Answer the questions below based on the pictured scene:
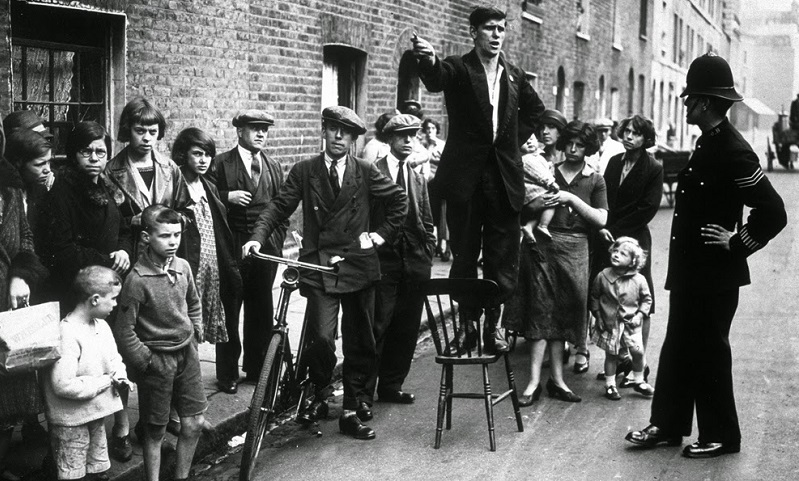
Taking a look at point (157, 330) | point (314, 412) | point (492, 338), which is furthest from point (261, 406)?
point (492, 338)

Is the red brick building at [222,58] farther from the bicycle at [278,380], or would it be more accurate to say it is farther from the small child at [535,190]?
the small child at [535,190]

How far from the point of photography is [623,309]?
7.03 metres

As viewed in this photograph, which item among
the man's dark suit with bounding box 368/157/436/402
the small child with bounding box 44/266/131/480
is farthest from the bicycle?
the man's dark suit with bounding box 368/157/436/402

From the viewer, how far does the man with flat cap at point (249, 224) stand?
667 cm

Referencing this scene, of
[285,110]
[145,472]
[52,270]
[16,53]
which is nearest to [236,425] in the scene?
[145,472]

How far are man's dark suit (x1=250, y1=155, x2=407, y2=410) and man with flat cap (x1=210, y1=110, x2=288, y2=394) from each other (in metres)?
0.74

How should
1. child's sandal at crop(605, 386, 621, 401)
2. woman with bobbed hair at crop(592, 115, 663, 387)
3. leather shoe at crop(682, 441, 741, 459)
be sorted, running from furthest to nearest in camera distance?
woman with bobbed hair at crop(592, 115, 663, 387)
child's sandal at crop(605, 386, 621, 401)
leather shoe at crop(682, 441, 741, 459)

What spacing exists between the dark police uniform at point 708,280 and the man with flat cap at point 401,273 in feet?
5.40

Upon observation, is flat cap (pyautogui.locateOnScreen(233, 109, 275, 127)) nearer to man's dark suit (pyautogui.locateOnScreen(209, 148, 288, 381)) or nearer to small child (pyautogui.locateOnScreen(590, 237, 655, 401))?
man's dark suit (pyautogui.locateOnScreen(209, 148, 288, 381))

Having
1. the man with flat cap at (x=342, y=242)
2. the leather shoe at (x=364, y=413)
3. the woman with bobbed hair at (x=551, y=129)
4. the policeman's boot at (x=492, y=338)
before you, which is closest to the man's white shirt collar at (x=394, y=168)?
the man with flat cap at (x=342, y=242)

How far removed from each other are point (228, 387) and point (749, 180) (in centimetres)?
334

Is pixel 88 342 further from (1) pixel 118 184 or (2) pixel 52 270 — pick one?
→ (1) pixel 118 184

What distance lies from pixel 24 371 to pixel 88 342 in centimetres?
30

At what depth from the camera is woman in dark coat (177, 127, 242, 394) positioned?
238 inches
